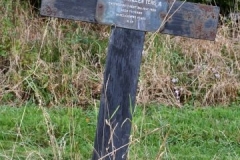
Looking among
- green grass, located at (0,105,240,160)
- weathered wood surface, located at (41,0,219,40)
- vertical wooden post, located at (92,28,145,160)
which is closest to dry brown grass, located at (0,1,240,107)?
green grass, located at (0,105,240,160)

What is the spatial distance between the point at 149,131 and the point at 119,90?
4.30ft

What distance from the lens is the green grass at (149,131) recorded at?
4691 millimetres

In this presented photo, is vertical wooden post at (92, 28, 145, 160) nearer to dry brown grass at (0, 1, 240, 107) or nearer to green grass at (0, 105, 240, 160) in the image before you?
green grass at (0, 105, 240, 160)

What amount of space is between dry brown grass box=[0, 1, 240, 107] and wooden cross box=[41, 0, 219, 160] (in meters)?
2.65

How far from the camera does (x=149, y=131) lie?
476 cm

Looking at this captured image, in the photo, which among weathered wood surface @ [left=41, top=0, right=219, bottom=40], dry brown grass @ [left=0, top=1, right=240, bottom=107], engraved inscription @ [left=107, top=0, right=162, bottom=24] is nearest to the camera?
engraved inscription @ [left=107, top=0, right=162, bottom=24]

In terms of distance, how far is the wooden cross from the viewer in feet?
11.2

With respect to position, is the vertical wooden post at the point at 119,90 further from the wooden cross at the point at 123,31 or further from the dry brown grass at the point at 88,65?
the dry brown grass at the point at 88,65

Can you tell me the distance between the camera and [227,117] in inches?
245

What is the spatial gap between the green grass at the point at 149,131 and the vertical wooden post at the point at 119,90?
0.67m

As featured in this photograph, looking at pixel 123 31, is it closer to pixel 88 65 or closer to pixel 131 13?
pixel 131 13

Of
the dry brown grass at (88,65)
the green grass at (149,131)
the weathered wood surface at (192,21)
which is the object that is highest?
the weathered wood surface at (192,21)

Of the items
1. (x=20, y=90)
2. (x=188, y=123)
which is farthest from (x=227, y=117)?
(x=20, y=90)

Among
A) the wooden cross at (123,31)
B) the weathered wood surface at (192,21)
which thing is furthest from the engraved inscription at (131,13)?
the weathered wood surface at (192,21)
